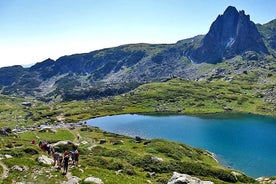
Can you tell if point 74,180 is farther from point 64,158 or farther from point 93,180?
point 64,158

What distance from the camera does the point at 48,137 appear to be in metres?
128

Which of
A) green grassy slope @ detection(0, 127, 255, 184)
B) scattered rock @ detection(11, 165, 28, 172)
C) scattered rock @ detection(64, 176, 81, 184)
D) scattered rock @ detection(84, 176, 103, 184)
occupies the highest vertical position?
scattered rock @ detection(11, 165, 28, 172)

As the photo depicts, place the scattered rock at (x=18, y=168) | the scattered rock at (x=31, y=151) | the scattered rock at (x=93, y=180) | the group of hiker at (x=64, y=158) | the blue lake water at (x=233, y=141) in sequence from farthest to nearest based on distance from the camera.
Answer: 1. the blue lake water at (x=233, y=141)
2. the scattered rock at (x=31, y=151)
3. the group of hiker at (x=64, y=158)
4. the scattered rock at (x=18, y=168)
5. the scattered rock at (x=93, y=180)

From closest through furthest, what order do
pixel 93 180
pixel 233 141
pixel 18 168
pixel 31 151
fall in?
pixel 93 180
pixel 18 168
pixel 31 151
pixel 233 141

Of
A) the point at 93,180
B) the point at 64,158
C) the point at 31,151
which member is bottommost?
the point at 31,151

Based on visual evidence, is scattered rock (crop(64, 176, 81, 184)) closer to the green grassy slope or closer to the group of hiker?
the green grassy slope

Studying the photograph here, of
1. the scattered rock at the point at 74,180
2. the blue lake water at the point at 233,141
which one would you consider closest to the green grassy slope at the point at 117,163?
the scattered rock at the point at 74,180

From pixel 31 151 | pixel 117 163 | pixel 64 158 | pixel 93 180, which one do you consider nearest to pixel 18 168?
pixel 64 158

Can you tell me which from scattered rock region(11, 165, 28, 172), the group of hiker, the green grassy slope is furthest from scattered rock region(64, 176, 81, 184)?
scattered rock region(11, 165, 28, 172)

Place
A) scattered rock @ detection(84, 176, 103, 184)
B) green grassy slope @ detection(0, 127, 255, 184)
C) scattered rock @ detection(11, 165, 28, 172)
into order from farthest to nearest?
1. scattered rock @ detection(11, 165, 28, 172)
2. green grassy slope @ detection(0, 127, 255, 184)
3. scattered rock @ detection(84, 176, 103, 184)

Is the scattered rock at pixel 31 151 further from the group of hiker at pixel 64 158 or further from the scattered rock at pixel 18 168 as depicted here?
the scattered rock at pixel 18 168

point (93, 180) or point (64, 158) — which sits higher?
point (64, 158)

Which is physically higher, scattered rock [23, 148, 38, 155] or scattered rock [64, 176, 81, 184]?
scattered rock [64, 176, 81, 184]

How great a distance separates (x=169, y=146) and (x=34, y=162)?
73016 mm
